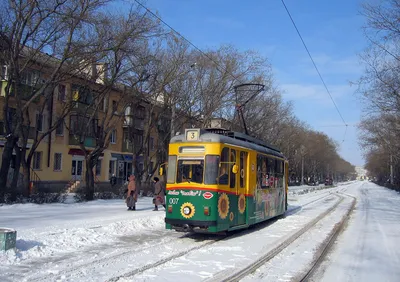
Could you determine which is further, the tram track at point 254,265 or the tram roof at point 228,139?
the tram roof at point 228,139

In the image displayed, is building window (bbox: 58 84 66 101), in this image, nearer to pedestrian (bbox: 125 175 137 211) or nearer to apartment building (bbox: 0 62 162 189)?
apartment building (bbox: 0 62 162 189)

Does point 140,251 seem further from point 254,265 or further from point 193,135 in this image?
point 193,135

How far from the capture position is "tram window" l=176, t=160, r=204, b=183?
10953 millimetres

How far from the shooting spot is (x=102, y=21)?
17.9 m

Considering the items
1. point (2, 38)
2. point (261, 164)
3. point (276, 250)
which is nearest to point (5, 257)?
point (276, 250)

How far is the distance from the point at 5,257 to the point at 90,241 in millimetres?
2610

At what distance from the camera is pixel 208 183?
424 inches

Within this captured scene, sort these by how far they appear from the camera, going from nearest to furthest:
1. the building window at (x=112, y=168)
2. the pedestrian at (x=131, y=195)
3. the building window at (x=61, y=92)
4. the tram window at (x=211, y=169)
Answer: the tram window at (x=211, y=169) < the pedestrian at (x=131, y=195) < the building window at (x=61, y=92) < the building window at (x=112, y=168)

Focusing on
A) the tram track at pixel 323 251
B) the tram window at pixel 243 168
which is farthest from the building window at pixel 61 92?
the tram track at pixel 323 251

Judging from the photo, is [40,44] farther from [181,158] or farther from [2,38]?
[181,158]

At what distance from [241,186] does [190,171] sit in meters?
1.80

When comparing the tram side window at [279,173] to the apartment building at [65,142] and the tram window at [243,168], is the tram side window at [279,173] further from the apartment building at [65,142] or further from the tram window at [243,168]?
the apartment building at [65,142]

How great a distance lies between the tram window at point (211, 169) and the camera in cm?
1077

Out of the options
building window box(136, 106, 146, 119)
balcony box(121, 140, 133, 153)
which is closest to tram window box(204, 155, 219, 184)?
building window box(136, 106, 146, 119)
